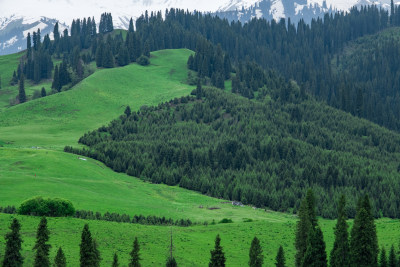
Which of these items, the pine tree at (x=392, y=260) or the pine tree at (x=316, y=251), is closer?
the pine tree at (x=316, y=251)

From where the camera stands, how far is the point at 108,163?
161125mm

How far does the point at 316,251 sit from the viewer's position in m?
Answer: 71.0

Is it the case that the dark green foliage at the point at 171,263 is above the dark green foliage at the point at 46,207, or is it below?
below

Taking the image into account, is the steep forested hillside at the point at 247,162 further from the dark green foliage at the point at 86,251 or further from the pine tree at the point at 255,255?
the dark green foliage at the point at 86,251

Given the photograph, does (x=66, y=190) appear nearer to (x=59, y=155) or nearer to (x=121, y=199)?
(x=121, y=199)

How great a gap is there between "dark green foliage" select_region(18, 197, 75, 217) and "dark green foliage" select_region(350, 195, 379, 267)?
1900 inches

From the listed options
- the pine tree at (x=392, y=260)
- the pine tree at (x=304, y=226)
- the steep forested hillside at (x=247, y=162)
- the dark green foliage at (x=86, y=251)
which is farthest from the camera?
the steep forested hillside at (x=247, y=162)

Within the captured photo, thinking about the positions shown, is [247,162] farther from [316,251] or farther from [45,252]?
[45,252]

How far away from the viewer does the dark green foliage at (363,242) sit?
233ft

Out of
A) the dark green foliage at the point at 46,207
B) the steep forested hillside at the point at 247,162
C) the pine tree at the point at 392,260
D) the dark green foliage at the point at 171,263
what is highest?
the steep forested hillside at the point at 247,162

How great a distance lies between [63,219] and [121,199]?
32873 millimetres

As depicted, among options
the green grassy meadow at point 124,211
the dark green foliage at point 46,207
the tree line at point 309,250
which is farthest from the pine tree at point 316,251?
the dark green foliage at point 46,207

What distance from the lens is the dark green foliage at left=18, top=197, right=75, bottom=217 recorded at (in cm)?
8944

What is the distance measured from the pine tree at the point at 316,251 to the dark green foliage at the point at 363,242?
412 centimetres
